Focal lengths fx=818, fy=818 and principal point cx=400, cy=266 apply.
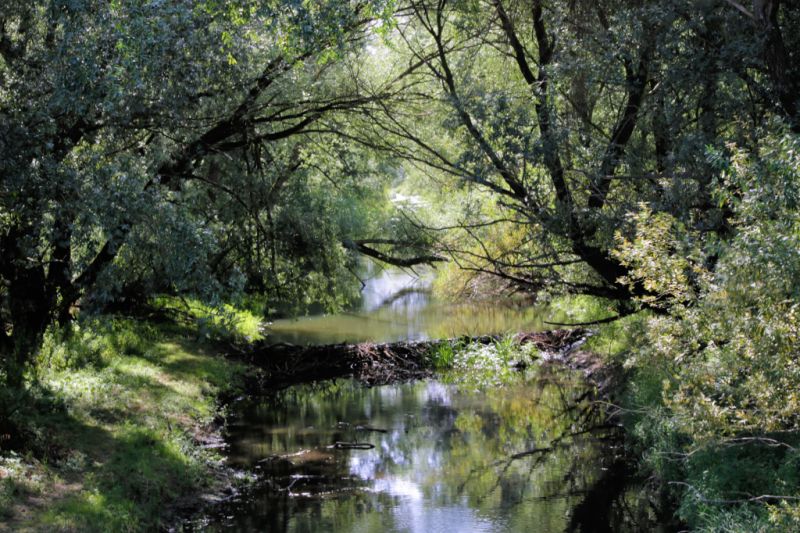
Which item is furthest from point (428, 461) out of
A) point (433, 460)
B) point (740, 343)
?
point (740, 343)

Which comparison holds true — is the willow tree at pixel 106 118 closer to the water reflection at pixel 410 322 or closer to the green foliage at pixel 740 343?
the green foliage at pixel 740 343

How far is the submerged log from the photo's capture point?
758 inches

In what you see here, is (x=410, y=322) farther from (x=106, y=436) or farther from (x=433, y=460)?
(x=106, y=436)

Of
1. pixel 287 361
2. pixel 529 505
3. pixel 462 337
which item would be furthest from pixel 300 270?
pixel 529 505

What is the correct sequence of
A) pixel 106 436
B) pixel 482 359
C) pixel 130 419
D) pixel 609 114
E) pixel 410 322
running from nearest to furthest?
pixel 106 436
pixel 130 419
pixel 609 114
pixel 482 359
pixel 410 322

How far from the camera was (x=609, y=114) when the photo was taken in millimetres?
13875

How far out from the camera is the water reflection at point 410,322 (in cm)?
2395

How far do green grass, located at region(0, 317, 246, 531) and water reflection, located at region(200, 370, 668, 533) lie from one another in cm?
80

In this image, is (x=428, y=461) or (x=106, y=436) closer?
(x=106, y=436)

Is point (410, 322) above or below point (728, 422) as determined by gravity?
above

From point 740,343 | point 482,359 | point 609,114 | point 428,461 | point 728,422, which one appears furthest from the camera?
point 482,359

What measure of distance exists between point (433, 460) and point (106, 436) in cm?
495

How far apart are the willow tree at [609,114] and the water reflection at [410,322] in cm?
847

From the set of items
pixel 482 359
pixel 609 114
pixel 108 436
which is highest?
pixel 609 114
